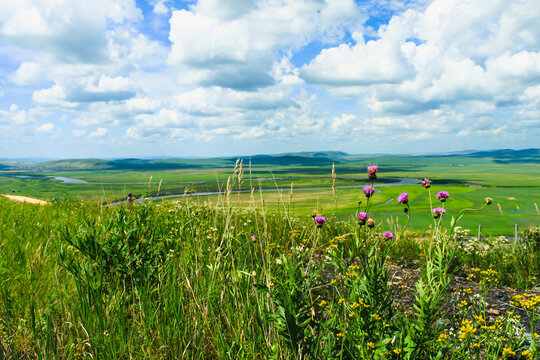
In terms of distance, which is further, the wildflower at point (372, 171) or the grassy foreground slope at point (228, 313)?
the wildflower at point (372, 171)

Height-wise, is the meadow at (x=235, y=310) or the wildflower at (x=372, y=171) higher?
the wildflower at (x=372, y=171)

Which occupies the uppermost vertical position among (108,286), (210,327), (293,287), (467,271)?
(293,287)

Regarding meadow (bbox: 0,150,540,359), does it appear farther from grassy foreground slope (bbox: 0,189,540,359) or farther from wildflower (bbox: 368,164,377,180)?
wildflower (bbox: 368,164,377,180)

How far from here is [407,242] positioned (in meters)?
7.53

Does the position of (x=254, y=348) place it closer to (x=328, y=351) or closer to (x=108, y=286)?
(x=328, y=351)

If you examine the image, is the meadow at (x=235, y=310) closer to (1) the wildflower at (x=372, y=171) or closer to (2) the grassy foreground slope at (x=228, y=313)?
(2) the grassy foreground slope at (x=228, y=313)

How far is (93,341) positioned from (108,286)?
785mm

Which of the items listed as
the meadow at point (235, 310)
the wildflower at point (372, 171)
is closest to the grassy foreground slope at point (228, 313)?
the meadow at point (235, 310)

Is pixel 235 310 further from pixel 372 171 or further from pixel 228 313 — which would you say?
pixel 372 171

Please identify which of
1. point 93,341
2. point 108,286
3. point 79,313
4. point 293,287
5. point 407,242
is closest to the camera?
point 293,287

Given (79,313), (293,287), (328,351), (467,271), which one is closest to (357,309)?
(328,351)

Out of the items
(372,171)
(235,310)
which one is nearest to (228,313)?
(235,310)

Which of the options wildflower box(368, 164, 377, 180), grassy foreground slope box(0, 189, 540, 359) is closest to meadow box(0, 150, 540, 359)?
grassy foreground slope box(0, 189, 540, 359)

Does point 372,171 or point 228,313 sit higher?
point 372,171
